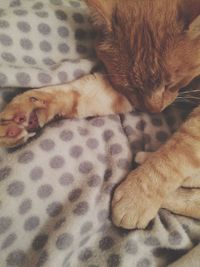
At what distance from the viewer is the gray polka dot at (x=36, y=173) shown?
0.91m

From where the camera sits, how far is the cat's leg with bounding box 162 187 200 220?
96cm

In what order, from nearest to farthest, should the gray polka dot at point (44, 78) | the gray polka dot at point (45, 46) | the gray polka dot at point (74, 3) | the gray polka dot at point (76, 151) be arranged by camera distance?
the gray polka dot at point (76, 151), the gray polka dot at point (44, 78), the gray polka dot at point (45, 46), the gray polka dot at point (74, 3)

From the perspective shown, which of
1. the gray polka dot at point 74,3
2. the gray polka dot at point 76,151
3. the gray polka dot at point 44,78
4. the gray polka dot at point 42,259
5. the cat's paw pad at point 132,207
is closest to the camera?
the gray polka dot at point 42,259

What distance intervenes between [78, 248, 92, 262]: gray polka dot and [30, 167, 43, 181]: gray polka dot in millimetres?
212

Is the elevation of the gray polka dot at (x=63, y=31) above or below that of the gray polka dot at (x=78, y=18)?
below

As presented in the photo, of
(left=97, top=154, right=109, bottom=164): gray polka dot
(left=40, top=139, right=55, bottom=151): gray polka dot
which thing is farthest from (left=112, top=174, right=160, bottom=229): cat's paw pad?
(left=40, top=139, right=55, bottom=151): gray polka dot

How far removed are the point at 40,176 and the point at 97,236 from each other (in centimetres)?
21

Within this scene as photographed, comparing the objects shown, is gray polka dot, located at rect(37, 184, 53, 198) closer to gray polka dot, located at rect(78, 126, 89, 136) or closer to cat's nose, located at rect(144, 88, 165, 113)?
gray polka dot, located at rect(78, 126, 89, 136)

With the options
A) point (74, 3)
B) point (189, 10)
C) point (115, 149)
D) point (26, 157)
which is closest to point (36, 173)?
point (26, 157)

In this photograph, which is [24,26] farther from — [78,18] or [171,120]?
[171,120]

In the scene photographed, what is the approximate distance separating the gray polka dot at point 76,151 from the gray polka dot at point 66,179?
0.07 meters

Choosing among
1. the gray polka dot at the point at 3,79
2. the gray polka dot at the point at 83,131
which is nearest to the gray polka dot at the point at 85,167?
the gray polka dot at the point at 83,131

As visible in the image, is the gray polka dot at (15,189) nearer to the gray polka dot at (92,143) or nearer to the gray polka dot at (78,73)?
the gray polka dot at (92,143)

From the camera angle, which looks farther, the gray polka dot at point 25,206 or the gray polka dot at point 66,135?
the gray polka dot at point 66,135
